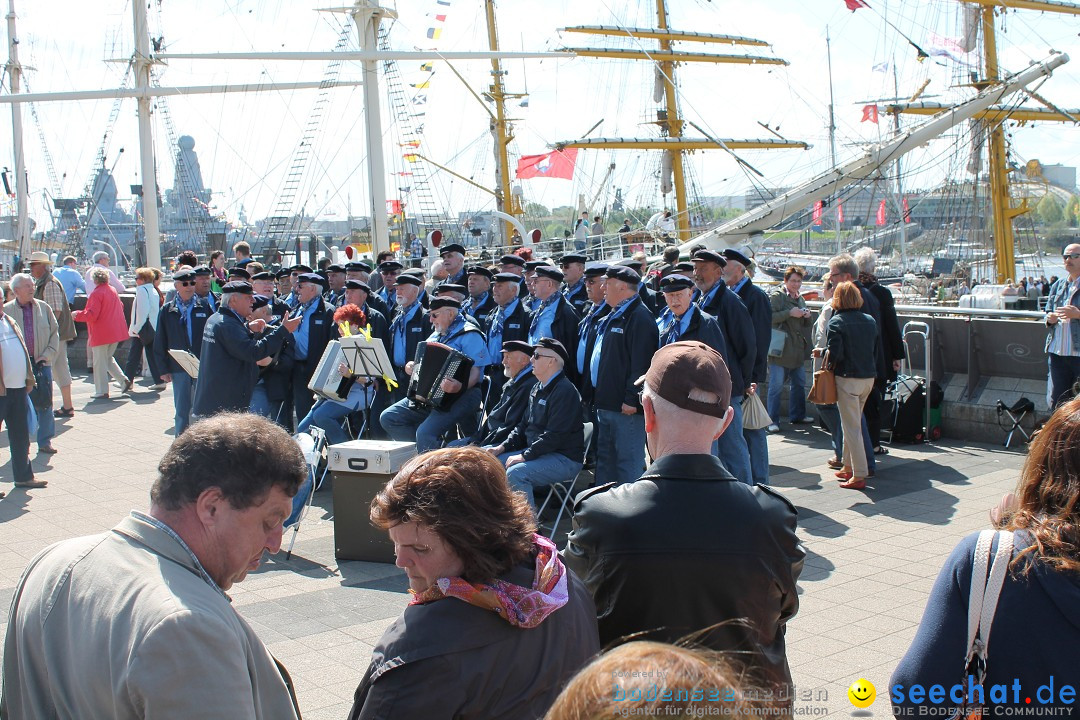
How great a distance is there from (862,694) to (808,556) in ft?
8.57

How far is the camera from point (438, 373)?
29.8 ft

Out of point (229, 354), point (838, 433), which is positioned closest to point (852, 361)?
point (838, 433)

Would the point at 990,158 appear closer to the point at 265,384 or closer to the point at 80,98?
the point at 80,98

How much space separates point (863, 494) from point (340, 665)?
17.2ft

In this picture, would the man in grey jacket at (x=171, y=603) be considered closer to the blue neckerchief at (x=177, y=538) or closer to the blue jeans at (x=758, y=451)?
the blue neckerchief at (x=177, y=538)

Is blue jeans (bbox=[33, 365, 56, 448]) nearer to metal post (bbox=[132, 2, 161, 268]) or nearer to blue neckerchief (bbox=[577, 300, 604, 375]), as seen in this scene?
blue neckerchief (bbox=[577, 300, 604, 375])

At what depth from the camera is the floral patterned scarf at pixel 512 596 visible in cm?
244

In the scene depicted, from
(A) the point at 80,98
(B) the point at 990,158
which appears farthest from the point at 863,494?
(B) the point at 990,158

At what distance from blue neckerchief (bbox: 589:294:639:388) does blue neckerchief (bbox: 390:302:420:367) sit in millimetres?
3054

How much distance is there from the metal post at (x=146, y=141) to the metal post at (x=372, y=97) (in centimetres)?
1049

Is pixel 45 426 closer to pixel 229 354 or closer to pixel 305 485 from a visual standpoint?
pixel 229 354

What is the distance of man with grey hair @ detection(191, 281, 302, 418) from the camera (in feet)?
30.8

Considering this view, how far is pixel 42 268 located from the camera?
A: 1310 centimetres

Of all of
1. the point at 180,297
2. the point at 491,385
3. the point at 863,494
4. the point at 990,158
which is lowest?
the point at 863,494
